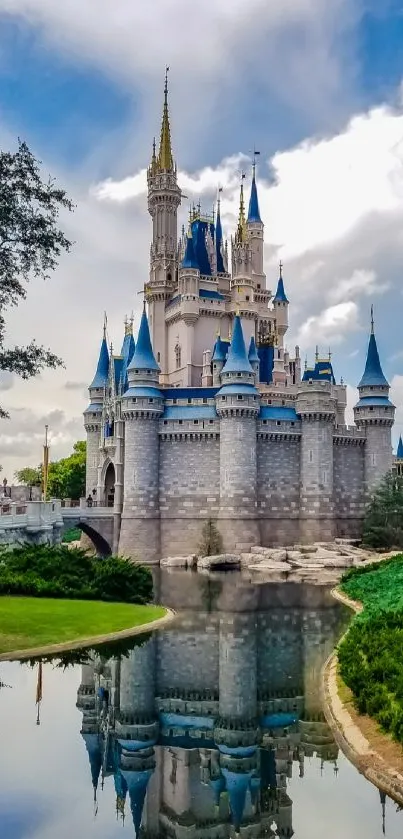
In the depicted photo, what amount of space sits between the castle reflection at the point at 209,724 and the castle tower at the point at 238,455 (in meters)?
21.6

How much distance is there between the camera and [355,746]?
11.5 m

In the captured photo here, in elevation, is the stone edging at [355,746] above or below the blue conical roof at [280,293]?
below

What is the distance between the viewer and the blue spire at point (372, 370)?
5209 centimetres

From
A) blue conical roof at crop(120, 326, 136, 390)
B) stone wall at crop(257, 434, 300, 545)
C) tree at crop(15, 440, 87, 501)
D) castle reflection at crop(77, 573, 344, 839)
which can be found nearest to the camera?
castle reflection at crop(77, 573, 344, 839)

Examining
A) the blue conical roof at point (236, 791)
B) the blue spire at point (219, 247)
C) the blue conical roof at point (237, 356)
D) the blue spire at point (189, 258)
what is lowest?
the blue conical roof at point (236, 791)

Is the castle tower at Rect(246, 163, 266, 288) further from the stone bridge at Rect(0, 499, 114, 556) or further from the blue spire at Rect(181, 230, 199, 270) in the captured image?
the stone bridge at Rect(0, 499, 114, 556)

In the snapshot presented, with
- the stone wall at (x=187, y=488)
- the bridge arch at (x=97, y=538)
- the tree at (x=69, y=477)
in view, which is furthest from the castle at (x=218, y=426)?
the tree at (x=69, y=477)

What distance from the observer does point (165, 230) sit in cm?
5831

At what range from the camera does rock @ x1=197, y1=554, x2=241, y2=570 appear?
140 feet

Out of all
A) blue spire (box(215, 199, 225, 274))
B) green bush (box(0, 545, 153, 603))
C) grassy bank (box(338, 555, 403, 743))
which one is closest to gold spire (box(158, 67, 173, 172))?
blue spire (box(215, 199, 225, 274))

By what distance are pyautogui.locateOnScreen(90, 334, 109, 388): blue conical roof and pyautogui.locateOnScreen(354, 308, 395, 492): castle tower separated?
1880cm

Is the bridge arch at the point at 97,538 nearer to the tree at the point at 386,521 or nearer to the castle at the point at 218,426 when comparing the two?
the castle at the point at 218,426

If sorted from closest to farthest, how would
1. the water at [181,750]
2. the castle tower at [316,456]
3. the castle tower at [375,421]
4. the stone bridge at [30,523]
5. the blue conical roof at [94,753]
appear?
the water at [181,750] < the blue conical roof at [94,753] < the stone bridge at [30,523] < the castle tower at [316,456] < the castle tower at [375,421]

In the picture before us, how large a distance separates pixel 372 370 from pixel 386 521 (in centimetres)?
1084
